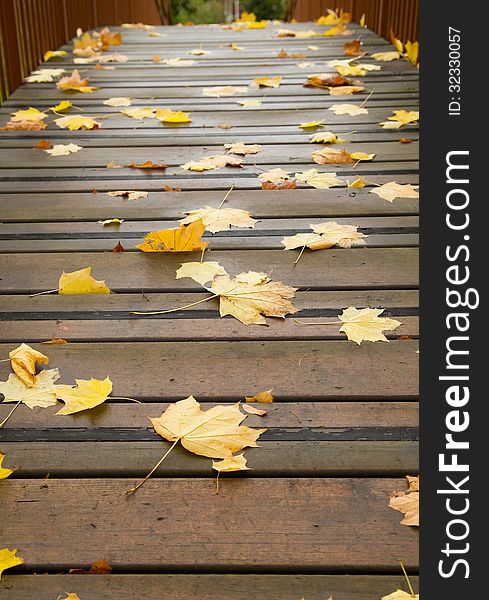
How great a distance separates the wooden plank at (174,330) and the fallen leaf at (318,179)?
89 cm

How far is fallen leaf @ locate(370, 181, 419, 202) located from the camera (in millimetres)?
2463

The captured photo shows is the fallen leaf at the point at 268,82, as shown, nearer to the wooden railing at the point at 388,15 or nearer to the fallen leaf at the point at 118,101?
the fallen leaf at the point at 118,101

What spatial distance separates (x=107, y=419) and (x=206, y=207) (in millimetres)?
1090

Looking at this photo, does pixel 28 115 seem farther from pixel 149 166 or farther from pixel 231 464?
pixel 231 464

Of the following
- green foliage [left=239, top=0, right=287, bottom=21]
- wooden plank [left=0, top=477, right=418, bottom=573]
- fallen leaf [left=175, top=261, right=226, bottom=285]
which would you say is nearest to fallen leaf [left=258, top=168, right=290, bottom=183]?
fallen leaf [left=175, top=261, right=226, bottom=285]

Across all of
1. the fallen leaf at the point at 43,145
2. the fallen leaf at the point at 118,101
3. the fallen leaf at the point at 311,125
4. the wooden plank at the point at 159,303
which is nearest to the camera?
the wooden plank at the point at 159,303

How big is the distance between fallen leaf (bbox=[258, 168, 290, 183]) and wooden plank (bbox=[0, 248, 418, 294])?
561 millimetres

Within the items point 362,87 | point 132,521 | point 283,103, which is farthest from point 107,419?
point 362,87

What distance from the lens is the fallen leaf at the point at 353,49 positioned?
15.2 feet

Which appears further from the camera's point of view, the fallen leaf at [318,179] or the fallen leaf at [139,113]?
the fallen leaf at [139,113]

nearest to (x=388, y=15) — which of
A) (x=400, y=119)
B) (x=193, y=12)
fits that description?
(x=400, y=119)

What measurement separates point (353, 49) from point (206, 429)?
3.81 meters

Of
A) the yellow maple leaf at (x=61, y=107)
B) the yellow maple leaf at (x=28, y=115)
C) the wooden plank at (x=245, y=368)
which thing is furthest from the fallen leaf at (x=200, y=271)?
the yellow maple leaf at (x=61, y=107)

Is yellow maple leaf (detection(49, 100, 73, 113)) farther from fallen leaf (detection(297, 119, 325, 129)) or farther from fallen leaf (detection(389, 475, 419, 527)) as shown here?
fallen leaf (detection(389, 475, 419, 527))
